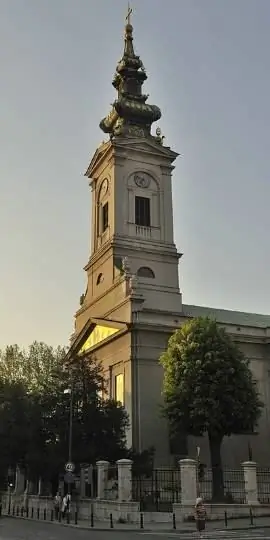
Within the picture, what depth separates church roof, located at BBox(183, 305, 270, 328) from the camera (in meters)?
54.5

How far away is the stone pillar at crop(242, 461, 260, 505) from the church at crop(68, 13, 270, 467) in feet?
35.4

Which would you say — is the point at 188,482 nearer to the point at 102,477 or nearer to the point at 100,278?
the point at 102,477

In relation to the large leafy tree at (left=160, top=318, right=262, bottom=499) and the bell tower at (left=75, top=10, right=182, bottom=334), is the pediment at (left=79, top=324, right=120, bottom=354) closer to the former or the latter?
the bell tower at (left=75, top=10, right=182, bottom=334)

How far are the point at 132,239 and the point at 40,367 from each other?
13670 millimetres

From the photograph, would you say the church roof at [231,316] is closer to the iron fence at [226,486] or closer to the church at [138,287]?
the church at [138,287]

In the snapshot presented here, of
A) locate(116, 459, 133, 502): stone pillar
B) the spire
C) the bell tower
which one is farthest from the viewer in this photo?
the spire

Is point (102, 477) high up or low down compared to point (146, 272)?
down

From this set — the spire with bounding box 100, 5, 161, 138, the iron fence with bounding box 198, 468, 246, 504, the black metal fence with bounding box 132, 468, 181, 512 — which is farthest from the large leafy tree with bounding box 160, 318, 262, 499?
the spire with bounding box 100, 5, 161, 138

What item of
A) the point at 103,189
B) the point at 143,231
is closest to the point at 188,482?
the point at 143,231

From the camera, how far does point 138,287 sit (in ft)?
167

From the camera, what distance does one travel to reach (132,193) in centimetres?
5597

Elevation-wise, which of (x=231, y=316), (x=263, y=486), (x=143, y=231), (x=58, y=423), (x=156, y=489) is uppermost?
(x=143, y=231)

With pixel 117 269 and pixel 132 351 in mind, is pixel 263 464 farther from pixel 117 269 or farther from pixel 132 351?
pixel 117 269

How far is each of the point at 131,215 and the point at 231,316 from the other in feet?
42.5
